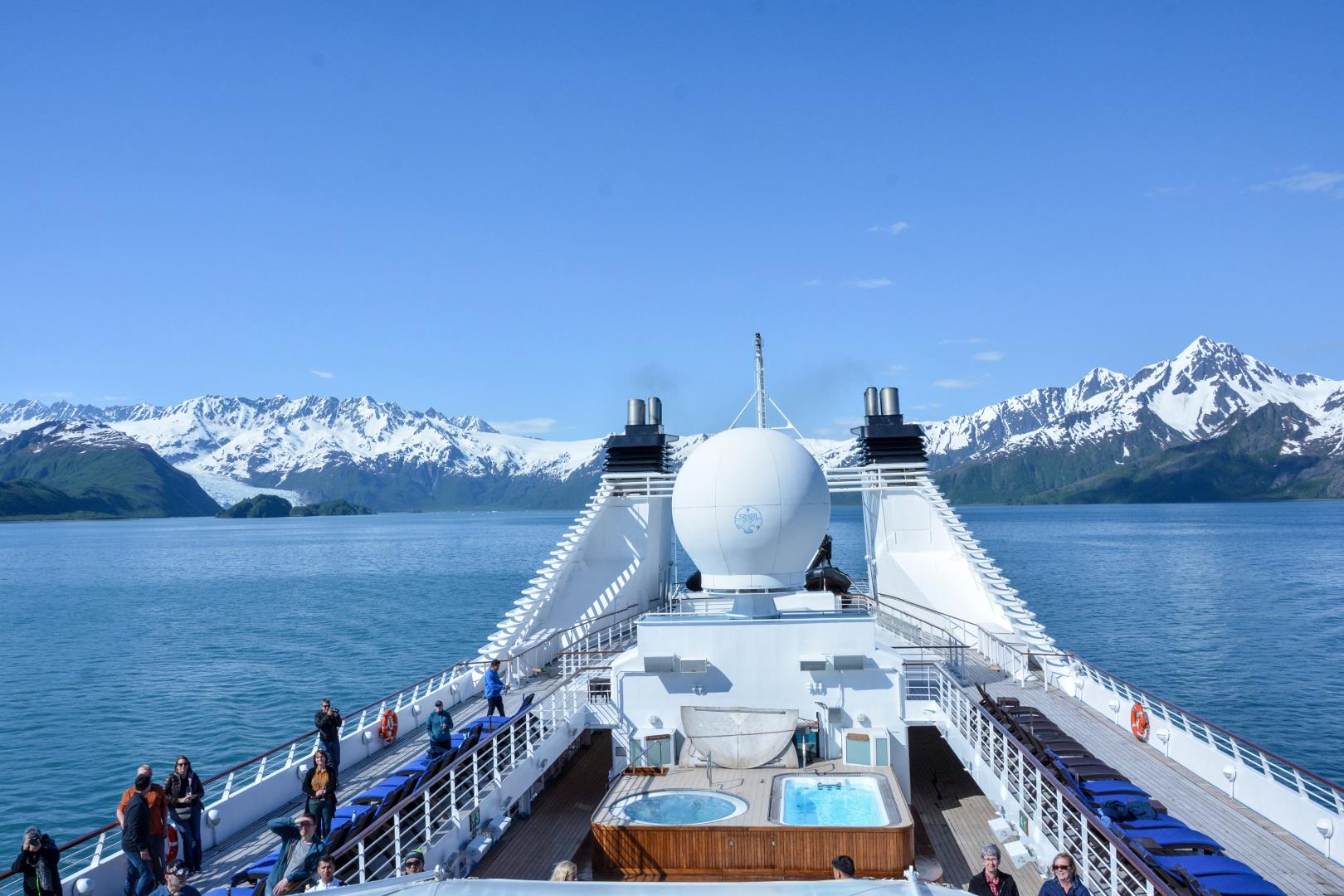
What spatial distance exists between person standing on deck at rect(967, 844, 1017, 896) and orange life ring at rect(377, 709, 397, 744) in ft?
38.1

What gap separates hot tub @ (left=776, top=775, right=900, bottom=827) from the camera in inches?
473

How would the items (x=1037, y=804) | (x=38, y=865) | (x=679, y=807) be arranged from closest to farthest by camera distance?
(x=38, y=865)
(x=1037, y=804)
(x=679, y=807)

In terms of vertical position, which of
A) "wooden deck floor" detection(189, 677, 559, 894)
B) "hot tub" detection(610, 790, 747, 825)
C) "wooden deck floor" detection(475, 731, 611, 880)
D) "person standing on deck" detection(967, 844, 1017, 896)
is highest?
"person standing on deck" detection(967, 844, 1017, 896)

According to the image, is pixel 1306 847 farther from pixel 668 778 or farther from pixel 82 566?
pixel 82 566

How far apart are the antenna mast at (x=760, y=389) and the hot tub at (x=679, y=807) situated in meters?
13.8

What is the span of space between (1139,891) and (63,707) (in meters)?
34.0

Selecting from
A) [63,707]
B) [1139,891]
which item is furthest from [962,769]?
[63,707]

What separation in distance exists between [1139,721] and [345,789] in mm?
13373

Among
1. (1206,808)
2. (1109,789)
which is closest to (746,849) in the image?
(1109,789)

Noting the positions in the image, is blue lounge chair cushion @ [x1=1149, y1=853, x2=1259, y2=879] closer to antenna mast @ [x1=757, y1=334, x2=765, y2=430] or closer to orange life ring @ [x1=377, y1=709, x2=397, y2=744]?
orange life ring @ [x1=377, y1=709, x2=397, y2=744]

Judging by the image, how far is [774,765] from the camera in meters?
14.7

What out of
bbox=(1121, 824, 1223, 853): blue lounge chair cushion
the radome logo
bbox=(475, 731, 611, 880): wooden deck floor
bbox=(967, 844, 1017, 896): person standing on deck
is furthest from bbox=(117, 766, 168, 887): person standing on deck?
bbox=(1121, 824, 1223, 853): blue lounge chair cushion

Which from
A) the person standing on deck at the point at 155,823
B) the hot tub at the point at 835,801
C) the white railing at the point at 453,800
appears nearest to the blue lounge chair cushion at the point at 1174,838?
the hot tub at the point at 835,801

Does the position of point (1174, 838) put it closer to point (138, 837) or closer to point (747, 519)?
point (747, 519)
